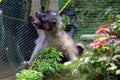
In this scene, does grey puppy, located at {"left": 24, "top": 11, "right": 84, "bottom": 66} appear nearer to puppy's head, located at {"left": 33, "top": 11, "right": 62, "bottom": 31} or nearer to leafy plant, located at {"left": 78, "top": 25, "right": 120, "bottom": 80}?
puppy's head, located at {"left": 33, "top": 11, "right": 62, "bottom": 31}

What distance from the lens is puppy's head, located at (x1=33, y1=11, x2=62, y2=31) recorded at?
5863 mm

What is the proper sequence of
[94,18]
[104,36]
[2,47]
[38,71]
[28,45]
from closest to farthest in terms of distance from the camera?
1. [104,36]
2. [38,71]
3. [2,47]
4. [28,45]
5. [94,18]

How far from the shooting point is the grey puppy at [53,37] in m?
5.88

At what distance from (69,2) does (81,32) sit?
66 cm

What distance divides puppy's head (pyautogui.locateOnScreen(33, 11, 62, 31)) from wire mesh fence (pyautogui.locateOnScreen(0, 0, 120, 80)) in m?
0.49

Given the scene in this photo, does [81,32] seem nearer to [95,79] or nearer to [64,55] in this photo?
[64,55]

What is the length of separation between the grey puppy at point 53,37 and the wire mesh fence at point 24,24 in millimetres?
300

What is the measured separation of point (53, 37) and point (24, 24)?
0.66 meters

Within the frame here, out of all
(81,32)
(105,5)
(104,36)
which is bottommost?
(81,32)

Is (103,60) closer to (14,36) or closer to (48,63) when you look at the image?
(48,63)

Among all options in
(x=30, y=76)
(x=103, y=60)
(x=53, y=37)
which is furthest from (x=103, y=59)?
(x=53, y=37)

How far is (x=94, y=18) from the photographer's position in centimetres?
690

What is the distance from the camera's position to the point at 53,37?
19.8 ft

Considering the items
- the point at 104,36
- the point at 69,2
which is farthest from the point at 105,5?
the point at 104,36
